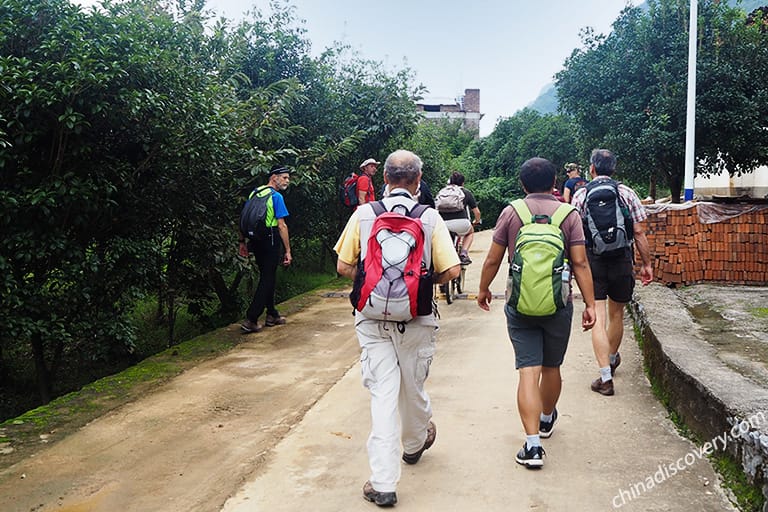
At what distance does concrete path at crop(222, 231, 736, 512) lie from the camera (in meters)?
3.59

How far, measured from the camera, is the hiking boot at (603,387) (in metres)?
5.32

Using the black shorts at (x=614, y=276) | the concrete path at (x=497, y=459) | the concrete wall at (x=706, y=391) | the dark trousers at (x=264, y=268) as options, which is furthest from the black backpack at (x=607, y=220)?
the dark trousers at (x=264, y=268)

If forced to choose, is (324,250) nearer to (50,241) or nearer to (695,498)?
(50,241)

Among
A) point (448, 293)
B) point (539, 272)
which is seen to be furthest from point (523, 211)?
point (448, 293)

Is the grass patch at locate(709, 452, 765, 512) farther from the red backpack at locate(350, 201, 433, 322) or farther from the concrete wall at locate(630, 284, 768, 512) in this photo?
the red backpack at locate(350, 201, 433, 322)

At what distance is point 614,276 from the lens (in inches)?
211

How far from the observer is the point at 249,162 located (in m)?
8.07

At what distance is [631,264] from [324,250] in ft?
30.0

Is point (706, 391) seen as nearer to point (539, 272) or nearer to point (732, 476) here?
point (732, 476)

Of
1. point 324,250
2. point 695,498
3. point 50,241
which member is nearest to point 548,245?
point 695,498

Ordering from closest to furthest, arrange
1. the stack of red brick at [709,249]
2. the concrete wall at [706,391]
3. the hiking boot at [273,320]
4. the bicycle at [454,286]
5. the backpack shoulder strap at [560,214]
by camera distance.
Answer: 1. the concrete wall at [706,391]
2. the backpack shoulder strap at [560,214]
3. the hiking boot at [273,320]
4. the stack of red brick at [709,249]
5. the bicycle at [454,286]

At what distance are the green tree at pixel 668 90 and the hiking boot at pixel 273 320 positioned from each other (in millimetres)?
9411

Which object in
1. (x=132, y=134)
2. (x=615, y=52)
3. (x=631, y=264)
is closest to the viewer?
(x=631, y=264)

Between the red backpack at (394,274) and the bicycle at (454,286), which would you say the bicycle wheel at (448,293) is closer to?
the bicycle at (454,286)
